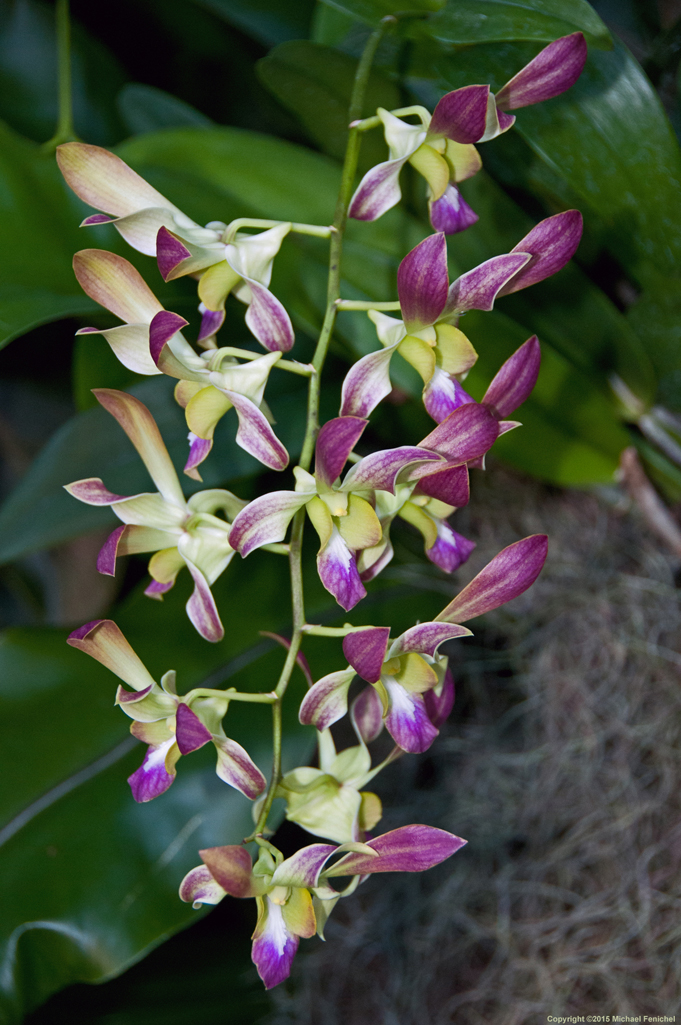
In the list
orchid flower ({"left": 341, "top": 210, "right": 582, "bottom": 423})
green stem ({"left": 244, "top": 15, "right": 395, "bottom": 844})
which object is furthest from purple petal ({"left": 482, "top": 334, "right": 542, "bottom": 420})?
green stem ({"left": 244, "top": 15, "right": 395, "bottom": 844})

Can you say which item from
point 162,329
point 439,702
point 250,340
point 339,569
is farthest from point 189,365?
point 250,340

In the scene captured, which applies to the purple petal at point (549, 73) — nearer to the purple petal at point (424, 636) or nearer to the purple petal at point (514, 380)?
the purple petal at point (514, 380)

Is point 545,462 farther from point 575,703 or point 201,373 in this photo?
point 201,373

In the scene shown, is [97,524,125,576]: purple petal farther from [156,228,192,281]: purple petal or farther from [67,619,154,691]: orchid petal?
[156,228,192,281]: purple petal

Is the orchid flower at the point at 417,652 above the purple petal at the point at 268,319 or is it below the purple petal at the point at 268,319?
below

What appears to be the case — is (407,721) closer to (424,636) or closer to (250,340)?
(424,636)

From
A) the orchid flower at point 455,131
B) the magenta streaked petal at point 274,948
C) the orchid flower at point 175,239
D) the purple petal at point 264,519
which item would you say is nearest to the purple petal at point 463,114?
the orchid flower at point 455,131
